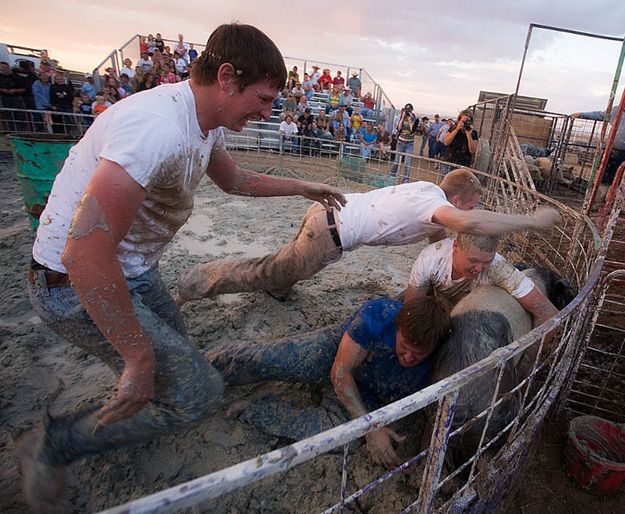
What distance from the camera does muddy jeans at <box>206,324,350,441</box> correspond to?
7.82ft

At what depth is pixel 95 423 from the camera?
1611 millimetres

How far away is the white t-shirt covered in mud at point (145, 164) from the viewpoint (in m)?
1.30

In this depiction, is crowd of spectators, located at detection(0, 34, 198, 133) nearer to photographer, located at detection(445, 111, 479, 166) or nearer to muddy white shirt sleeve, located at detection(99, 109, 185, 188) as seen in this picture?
photographer, located at detection(445, 111, 479, 166)

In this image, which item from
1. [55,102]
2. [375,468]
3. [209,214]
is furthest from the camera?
[55,102]

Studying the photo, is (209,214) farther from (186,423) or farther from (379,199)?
(186,423)

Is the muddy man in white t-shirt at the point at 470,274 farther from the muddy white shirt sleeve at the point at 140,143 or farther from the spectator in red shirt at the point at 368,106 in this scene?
the spectator in red shirt at the point at 368,106

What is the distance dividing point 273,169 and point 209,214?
12.2 feet

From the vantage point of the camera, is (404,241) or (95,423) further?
(404,241)

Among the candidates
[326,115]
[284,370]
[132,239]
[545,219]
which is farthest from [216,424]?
[326,115]

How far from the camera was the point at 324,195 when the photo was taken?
9.63 ft

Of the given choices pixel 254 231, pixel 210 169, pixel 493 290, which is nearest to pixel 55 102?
pixel 254 231

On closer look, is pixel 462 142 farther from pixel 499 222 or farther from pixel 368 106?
pixel 368 106

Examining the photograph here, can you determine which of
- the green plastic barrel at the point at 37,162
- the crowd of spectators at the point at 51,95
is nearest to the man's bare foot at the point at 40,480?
the green plastic barrel at the point at 37,162

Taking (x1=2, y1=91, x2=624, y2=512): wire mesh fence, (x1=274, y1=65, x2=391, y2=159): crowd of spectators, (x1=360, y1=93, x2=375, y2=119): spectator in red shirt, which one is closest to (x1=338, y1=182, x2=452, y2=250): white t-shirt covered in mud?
(x1=2, y1=91, x2=624, y2=512): wire mesh fence
